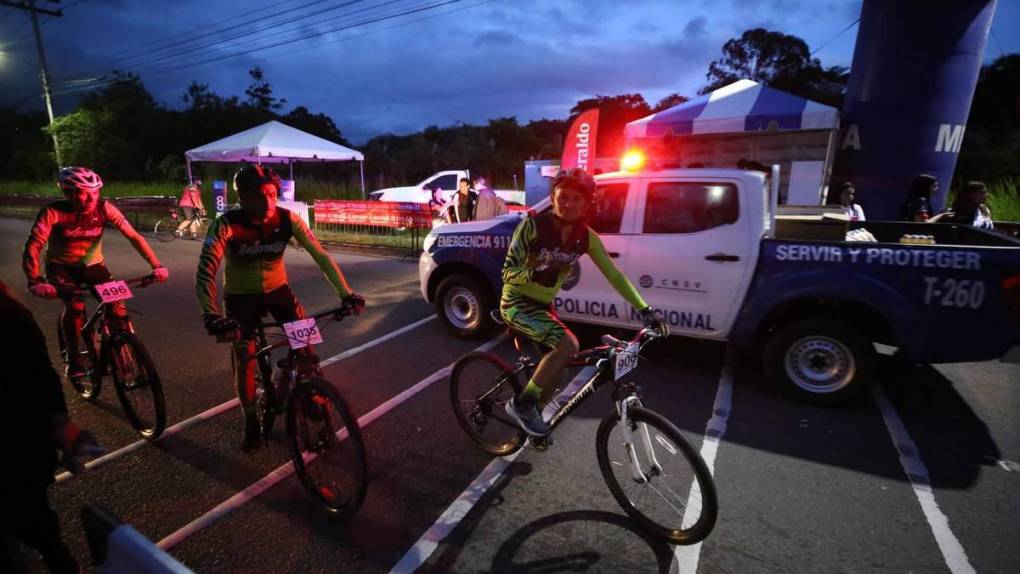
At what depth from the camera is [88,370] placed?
4.33m

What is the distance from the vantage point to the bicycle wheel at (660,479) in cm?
250

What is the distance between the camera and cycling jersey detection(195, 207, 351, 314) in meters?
2.99

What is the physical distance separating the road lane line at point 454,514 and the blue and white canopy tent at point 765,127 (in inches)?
381

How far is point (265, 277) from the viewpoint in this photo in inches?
130

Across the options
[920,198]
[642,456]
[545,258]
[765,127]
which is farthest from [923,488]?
[765,127]

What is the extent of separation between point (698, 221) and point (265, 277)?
367 centimetres

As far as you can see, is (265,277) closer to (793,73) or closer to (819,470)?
(819,470)

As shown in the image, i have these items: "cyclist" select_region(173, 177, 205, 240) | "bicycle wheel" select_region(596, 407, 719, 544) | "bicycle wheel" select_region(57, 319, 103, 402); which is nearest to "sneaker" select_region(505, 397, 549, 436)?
"bicycle wheel" select_region(596, 407, 719, 544)

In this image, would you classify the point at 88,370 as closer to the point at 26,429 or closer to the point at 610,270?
the point at 26,429

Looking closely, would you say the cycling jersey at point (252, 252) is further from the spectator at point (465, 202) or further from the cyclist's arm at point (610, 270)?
the spectator at point (465, 202)

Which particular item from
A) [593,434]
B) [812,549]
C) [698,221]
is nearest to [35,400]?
[593,434]

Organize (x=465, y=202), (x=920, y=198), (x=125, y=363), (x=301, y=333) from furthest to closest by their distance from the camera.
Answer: (x=465, y=202) < (x=920, y=198) < (x=125, y=363) < (x=301, y=333)

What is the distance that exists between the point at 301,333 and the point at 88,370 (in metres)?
2.89

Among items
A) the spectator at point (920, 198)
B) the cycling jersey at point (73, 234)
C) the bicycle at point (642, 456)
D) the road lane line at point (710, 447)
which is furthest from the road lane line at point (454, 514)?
the spectator at point (920, 198)
